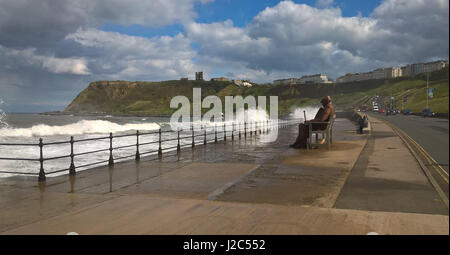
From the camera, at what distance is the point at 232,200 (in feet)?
22.9

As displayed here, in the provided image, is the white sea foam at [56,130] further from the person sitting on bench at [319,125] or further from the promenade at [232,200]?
the promenade at [232,200]

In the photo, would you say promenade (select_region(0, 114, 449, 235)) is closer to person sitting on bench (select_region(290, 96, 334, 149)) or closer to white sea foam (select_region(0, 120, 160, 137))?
person sitting on bench (select_region(290, 96, 334, 149))

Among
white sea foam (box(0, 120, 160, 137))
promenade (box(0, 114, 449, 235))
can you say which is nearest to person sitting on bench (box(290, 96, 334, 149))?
promenade (box(0, 114, 449, 235))

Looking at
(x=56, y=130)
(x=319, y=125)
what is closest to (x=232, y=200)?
(x=319, y=125)

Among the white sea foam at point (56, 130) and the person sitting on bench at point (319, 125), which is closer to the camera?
the person sitting on bench at point (319, 125)

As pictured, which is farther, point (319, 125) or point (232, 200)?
point (319, 125)

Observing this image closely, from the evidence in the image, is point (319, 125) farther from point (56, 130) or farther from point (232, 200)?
point (56, 130)

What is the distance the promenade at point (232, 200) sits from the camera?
17.3ft

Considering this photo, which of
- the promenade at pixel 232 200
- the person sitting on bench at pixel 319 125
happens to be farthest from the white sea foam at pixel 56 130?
the promenade at pixel 232 200

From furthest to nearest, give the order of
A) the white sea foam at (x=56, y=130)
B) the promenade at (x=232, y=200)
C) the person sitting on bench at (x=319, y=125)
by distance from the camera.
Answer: the white sea foam at (x=56, y=130)
the person sitting on bench at (x=319, y=125)
the promenade at (x=232, y=200)

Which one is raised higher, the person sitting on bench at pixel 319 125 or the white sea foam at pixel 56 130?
the person sitting on bench at pixel 319 125

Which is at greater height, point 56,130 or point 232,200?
point 232,200

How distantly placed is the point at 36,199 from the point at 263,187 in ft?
15.9
